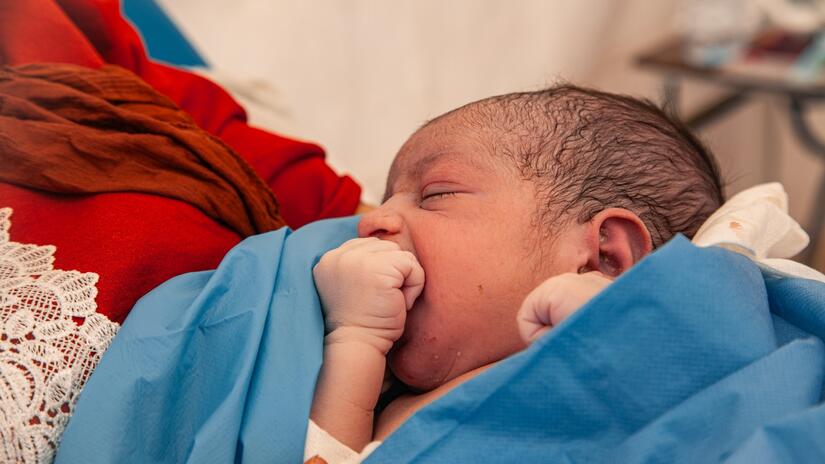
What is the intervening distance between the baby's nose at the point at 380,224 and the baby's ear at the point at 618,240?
0.21 metres

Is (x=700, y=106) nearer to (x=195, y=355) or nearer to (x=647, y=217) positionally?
(x=647, y=217)

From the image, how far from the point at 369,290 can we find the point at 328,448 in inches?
6.2

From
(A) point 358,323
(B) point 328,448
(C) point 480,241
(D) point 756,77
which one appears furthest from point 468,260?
(D) point 756,77

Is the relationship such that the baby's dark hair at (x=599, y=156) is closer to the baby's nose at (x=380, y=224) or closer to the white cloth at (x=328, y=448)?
the baby's nose at (x=380, y=224)

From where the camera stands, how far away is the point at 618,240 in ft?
2.76

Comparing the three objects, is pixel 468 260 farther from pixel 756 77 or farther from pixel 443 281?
pixel 756 77

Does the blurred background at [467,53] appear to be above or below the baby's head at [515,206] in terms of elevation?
below

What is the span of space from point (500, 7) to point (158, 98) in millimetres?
1646

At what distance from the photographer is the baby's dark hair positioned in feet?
2.86

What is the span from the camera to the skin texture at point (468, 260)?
83cm

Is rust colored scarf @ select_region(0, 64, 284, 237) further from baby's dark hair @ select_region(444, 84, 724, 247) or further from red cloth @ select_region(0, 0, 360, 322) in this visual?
baby's dark hair @ select_region(444, 84, 724, 247)

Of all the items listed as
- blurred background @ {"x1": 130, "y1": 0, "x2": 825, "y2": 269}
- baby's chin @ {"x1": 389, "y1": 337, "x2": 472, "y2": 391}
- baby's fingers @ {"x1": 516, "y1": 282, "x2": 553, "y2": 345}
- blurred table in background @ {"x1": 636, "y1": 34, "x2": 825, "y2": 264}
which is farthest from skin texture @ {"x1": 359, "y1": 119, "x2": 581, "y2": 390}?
blurred table in background @ {"x1": 636, "y1": 34, "x2": 825, "y2": 264}

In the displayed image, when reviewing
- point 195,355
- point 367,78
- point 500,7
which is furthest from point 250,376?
point 500,7

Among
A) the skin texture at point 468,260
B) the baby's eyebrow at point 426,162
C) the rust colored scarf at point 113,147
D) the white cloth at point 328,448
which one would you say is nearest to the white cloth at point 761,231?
the skin texture at point 468,260
